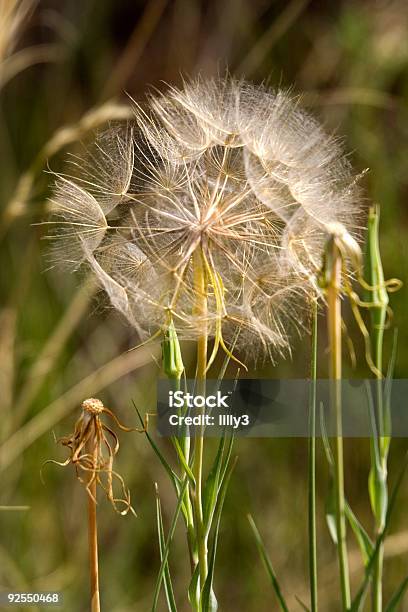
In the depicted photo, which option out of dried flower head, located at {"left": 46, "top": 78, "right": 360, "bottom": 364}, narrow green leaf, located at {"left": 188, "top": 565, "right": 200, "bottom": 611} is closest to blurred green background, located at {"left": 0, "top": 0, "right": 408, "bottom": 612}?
dried flower head, located at {"left": 46, "top": 78, "right": 360, "bottom": 364}

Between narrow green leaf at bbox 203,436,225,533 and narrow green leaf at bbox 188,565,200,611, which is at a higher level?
narrow green leaf at bbox 203,436,225,533

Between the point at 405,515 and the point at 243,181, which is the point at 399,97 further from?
the point at 243,181

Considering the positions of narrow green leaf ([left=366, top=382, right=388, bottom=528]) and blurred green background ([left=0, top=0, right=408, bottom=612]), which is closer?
narrow green leaf ([left=366, top=382, right=388, bottom=528])

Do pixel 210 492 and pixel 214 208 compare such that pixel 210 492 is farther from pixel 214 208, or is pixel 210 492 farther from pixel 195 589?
pixel 214 208

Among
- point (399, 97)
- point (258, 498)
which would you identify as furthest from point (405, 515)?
point (399, 97)

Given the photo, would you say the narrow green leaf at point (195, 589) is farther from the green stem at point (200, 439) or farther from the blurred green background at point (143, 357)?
the blurred green background at point (143, 357)

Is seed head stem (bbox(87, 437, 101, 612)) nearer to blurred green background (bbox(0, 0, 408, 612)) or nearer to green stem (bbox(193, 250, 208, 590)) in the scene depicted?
green stem (bbox(193, 250, 208, 590))

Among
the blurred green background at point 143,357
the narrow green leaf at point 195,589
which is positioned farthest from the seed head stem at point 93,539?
the blurred green background at point 143,357
